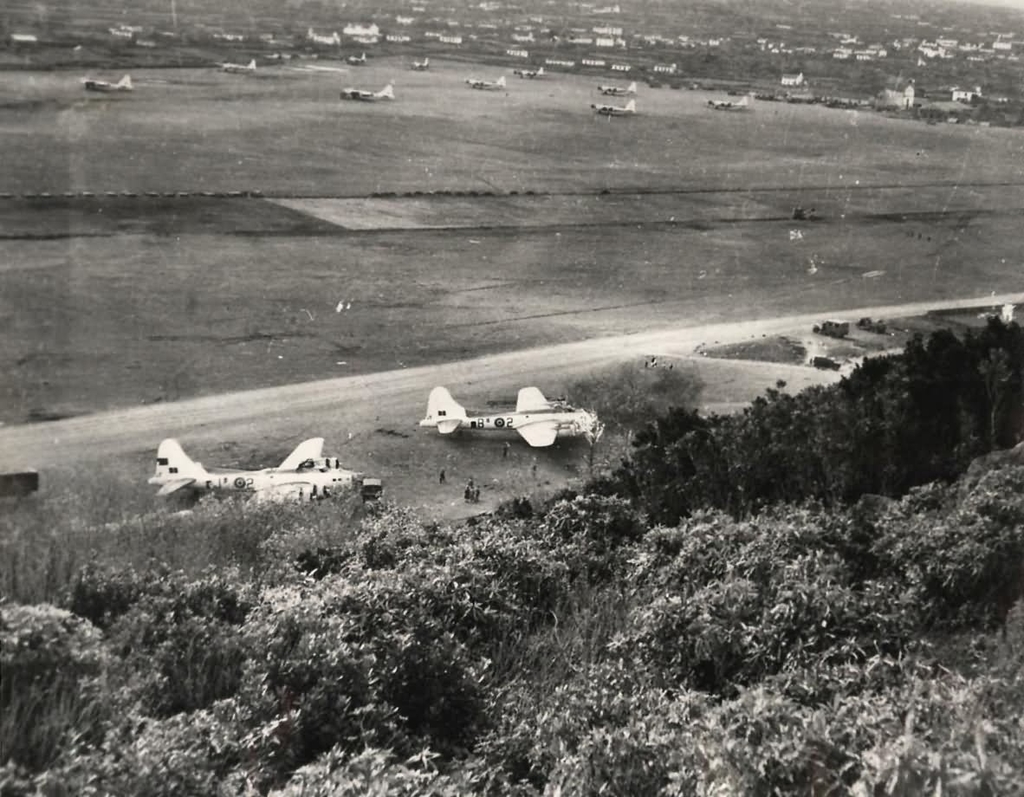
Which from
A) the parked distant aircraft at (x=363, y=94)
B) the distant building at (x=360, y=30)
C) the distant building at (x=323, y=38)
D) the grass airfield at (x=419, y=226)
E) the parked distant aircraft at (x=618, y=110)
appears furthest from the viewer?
the parked distant aircraft at (x=618, y=110)

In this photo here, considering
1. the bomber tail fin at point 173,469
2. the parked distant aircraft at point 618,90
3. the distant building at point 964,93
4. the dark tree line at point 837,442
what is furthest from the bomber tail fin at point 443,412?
the parked distant aircraft at point 618,90

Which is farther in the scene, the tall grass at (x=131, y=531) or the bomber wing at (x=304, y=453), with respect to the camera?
the bomber wing at (x=304, y=453)

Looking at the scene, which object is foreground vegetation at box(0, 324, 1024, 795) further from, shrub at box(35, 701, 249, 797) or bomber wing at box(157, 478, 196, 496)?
bomber wing at box(157, 478, 196, 496)

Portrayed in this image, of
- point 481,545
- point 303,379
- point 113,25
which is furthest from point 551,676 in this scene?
point 113,25

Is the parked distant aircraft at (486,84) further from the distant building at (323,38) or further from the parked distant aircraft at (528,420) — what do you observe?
the parked distant aircraft at (528,420)

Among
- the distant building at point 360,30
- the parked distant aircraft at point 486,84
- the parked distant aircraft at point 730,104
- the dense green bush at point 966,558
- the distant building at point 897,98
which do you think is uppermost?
the distant building at point 360,30

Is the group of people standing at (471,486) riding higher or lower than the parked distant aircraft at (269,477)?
lower

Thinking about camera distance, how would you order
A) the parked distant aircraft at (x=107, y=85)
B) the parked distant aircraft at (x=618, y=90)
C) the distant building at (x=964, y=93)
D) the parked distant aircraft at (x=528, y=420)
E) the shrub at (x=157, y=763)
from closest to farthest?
the shrub at (x=157, y=763)
the parked distant aircraft at (x=528, y=420)
the parked distant aircraft at (x=107, y=85)
the distant building at (x=964, y=93)
the parked distant aircraft at (x=618, y=90)

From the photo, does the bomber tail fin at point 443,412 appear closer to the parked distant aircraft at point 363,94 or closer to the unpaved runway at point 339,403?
the unpaved runway at point 339,403

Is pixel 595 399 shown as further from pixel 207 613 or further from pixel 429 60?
pixel 429 60
